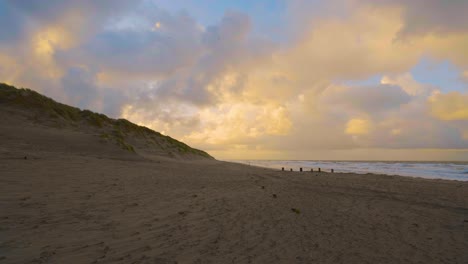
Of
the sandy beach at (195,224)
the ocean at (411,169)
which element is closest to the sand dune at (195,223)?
the sandy beach at (195,224)

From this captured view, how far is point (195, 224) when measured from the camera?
8.05 m

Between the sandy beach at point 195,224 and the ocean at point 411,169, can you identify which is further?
the ocean at point 411,169

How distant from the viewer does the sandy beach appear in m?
5.87

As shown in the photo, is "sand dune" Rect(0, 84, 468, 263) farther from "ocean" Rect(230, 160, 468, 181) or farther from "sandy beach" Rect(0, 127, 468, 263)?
"ocean" Rect(230, 160, 468, 181)

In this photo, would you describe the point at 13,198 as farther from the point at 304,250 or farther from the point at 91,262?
the point at 304,250

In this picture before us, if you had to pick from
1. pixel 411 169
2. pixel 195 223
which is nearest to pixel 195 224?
pixel 195 223

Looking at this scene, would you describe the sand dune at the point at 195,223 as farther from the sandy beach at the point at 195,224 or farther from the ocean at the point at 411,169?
the ocean at the point at 411,169

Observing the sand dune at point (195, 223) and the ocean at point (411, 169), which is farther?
the ocean at point (411, 169)

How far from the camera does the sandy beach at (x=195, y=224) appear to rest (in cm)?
587

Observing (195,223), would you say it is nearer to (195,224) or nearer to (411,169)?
(195,224)

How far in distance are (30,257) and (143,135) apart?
3230cm

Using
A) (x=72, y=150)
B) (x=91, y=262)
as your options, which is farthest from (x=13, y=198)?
(x=72, y=150)

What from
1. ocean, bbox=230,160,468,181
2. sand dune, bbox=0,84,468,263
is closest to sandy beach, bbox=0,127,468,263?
sand dune, bbox=0,84,468,263

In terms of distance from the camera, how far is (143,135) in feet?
119
